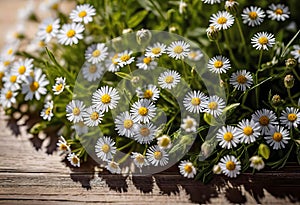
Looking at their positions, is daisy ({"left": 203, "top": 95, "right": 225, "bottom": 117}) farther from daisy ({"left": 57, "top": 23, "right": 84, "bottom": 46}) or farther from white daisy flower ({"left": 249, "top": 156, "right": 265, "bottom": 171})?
daisy ({"left": 57, "top": 23, "right": 84, "bottom": 46})

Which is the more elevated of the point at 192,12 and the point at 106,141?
the point at 192,12

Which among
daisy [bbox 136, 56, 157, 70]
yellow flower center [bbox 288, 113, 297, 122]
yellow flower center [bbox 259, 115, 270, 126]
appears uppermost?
daisy [bbox 136, 56, 157, 70]

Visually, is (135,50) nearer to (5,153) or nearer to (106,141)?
(106,141)

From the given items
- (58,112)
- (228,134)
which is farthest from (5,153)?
(228,134)

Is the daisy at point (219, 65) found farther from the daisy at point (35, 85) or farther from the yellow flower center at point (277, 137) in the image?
the daisy at point (35, 85)

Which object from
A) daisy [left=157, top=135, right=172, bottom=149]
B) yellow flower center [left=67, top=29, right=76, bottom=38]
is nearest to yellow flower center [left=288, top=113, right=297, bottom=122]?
daisy [left=157, top=135, right=172, bottom=149]
